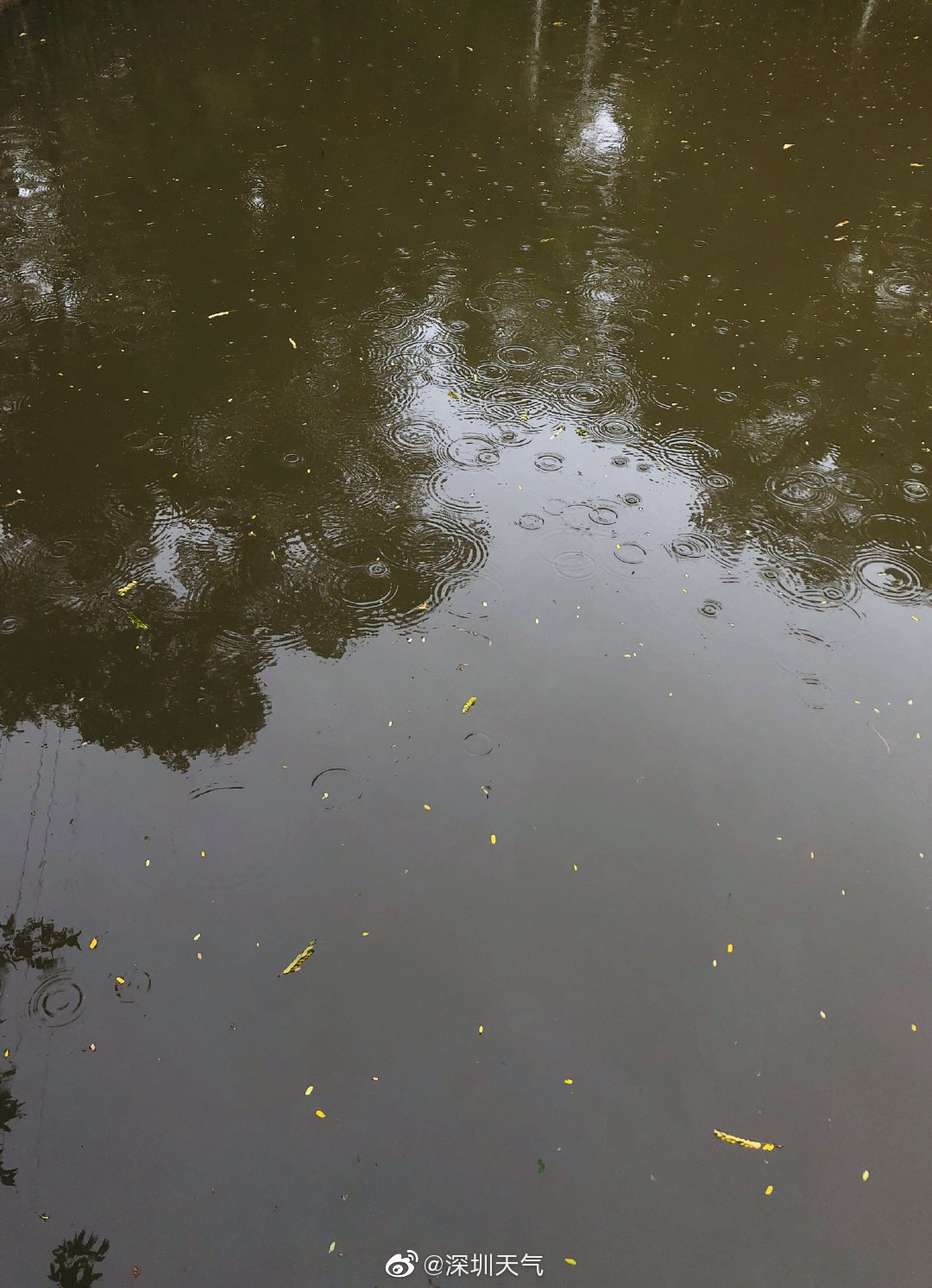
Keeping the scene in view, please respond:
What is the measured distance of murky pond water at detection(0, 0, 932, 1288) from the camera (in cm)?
249

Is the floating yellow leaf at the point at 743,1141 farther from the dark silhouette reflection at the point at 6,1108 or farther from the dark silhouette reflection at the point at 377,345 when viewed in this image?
the dark silhouette reflection at the point at 377,345

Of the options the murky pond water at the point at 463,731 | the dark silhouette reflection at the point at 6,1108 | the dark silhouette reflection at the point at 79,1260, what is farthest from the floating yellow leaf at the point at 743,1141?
the dark silhouette reflection at the point at 6,1108

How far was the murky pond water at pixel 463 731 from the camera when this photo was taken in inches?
98.0

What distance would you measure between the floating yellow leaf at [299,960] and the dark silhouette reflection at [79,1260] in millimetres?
854

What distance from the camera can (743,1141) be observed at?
101 inches

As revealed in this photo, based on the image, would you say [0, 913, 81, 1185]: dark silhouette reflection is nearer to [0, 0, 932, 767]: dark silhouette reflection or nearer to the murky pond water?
the murky pond water

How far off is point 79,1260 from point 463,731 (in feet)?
6.81

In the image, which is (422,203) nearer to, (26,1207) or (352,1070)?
(352,1070)

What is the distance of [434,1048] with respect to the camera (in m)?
2.71

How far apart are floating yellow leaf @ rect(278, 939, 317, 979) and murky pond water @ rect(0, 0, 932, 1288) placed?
36 mm

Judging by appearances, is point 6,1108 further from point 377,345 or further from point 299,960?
point 377,345

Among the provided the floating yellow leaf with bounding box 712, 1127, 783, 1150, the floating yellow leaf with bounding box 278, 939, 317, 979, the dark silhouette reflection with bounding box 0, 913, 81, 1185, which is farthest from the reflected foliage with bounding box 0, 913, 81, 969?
the floating yellow leaf with bounding box 712, 1127, 783, 1150

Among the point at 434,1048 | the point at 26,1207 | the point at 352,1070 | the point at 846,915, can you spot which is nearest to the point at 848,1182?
the point at 846,915

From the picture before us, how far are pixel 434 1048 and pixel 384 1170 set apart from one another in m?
0.37
